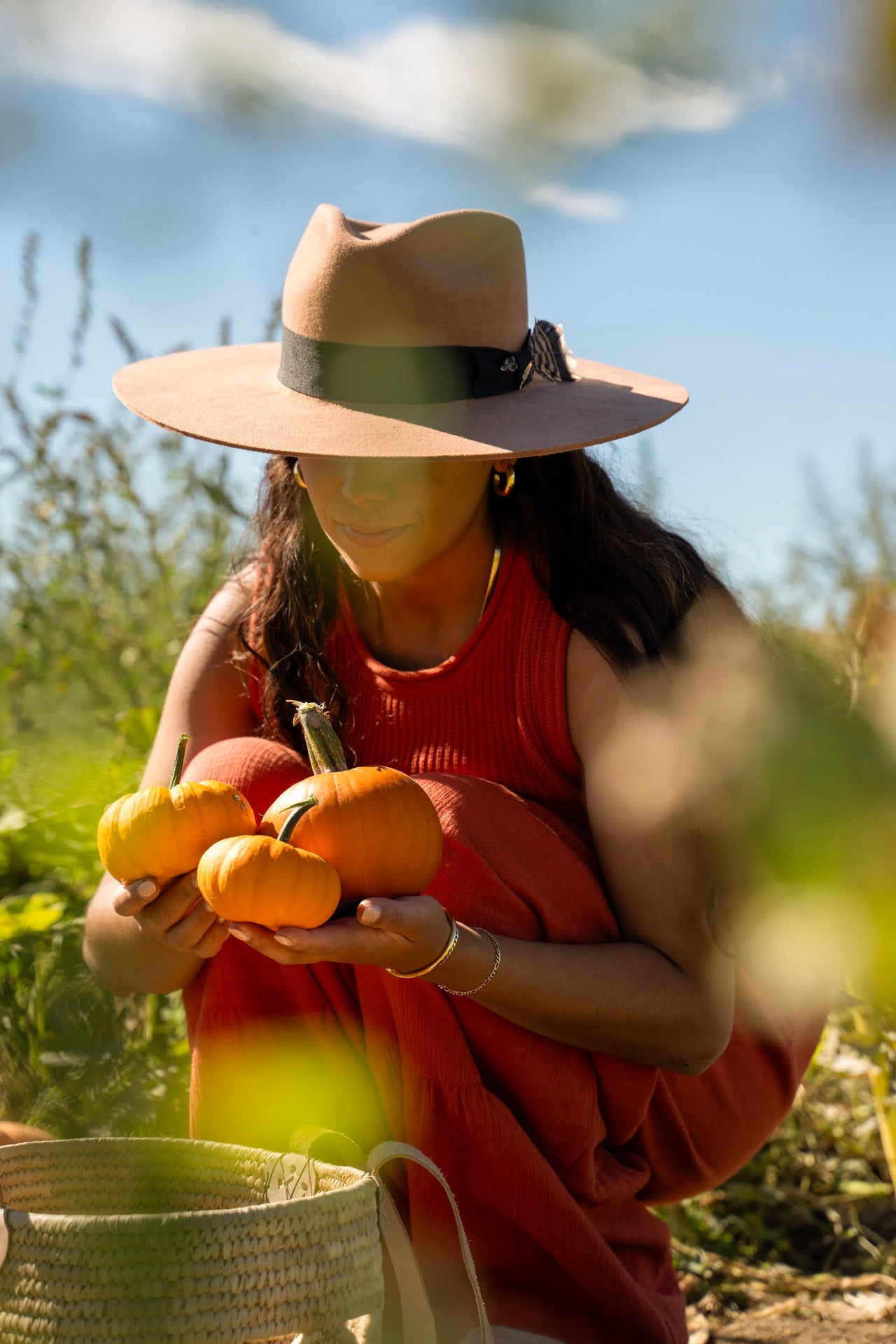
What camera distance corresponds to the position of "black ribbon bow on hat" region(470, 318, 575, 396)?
173 cm

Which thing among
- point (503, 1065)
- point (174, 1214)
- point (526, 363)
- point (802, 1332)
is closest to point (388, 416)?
point (526, 363)

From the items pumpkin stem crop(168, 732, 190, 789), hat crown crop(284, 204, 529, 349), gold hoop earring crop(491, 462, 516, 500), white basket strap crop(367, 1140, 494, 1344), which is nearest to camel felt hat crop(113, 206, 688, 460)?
hat crown crop(284, 204, 529, 349)

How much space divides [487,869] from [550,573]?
0.51 meters

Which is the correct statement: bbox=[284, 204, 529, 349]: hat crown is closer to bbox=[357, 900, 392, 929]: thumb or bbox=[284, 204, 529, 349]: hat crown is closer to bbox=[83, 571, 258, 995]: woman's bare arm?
bbox=[83, 571, 258, 995]: woman's bare arm

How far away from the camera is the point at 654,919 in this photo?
1714mm

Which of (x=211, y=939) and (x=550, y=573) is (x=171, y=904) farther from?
(x=550, y=573)

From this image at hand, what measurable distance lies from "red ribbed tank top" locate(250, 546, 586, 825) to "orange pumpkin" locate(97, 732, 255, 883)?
0.44 m

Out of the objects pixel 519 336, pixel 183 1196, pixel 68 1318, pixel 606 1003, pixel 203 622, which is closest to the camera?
pixel 68 1318

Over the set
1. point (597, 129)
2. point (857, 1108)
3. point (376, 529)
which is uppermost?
point (597, 129)

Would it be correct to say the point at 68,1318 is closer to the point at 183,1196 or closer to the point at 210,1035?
the point at 183,1196

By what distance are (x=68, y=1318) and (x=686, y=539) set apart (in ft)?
4.56

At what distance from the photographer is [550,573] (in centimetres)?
190

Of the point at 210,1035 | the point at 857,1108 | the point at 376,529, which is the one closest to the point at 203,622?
the point at 376,529

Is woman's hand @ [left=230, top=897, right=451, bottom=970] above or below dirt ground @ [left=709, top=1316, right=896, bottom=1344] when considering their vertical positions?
above
